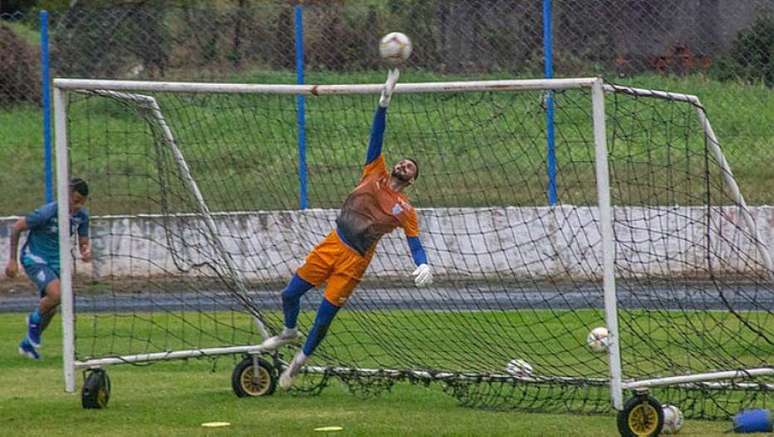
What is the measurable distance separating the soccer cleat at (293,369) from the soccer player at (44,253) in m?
3.15

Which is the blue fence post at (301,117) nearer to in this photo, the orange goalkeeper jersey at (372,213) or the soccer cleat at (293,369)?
the orange goalkeeper jersey at (372,213)

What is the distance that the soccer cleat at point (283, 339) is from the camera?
12070 mm

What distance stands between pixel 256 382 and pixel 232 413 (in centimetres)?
100

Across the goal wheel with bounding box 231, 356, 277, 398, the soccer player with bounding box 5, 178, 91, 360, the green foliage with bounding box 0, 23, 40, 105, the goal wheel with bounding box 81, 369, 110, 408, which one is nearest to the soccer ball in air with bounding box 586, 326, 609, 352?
the goal wheel with bounding box 231, 356, 277, 398

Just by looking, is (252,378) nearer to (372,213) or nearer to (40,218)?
(372,213)

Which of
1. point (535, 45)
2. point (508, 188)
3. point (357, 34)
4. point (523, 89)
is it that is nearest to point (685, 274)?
point (508, 188)

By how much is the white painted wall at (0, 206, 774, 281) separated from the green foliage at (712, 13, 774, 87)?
161 cm

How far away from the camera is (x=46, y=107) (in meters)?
19.2

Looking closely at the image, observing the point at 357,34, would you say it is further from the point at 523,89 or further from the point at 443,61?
the point at 523,89

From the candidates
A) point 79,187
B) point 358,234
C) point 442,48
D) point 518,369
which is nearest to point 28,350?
point 79,187

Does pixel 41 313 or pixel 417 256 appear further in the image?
pixel 41 313

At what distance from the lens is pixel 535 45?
18.8 meters

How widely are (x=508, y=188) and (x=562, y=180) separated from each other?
68cm

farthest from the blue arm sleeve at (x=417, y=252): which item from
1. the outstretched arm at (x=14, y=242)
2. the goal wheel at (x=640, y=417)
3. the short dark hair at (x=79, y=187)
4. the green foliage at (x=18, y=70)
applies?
the green foliage at (x=18, y=70)
